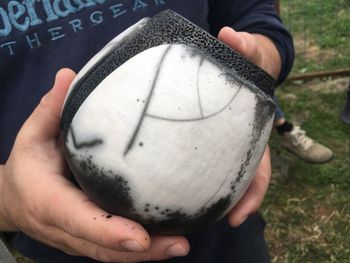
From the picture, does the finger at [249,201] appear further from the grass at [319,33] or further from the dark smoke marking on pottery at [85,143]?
the grass at [319,33]

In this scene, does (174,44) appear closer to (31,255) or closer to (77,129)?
(77,129)

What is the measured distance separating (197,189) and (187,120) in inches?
4.0

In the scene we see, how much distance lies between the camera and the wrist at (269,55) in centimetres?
97

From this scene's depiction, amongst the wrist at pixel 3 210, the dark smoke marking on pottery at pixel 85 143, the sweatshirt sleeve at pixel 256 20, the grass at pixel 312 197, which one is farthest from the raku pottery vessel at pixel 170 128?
the grass at pixel 312 197

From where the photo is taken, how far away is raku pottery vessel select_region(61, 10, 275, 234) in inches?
27.0

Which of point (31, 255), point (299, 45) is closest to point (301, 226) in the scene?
point (31, 255)

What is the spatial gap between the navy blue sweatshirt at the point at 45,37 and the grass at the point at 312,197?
52.9 inches

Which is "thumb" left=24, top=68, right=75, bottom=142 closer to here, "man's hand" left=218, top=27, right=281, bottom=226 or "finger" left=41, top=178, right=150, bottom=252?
"finger" left=41, top=178, right=150, bottom=252

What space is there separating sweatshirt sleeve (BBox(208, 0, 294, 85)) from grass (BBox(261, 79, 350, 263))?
111 cm

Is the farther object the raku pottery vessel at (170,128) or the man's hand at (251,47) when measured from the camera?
the man's hand at (251,47)

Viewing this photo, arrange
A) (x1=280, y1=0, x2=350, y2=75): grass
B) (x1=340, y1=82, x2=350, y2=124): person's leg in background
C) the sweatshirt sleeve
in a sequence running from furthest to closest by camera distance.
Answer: (x1=280, y1=0, x2=350, y2=75): grass → (x1=340, y1=82, x2=350, y2=124): person's leg in background → the sweatshirt sleeve

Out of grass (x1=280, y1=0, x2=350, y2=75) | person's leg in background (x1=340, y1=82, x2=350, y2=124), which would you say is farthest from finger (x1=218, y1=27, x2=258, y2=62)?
grass (x1=280, y1=0, x2=350, y2=75)

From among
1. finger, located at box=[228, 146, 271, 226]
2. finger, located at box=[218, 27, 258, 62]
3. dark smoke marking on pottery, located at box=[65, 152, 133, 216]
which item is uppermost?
finger, located at box=[218, 27, 258, 62]

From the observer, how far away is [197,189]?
28.0 inches
